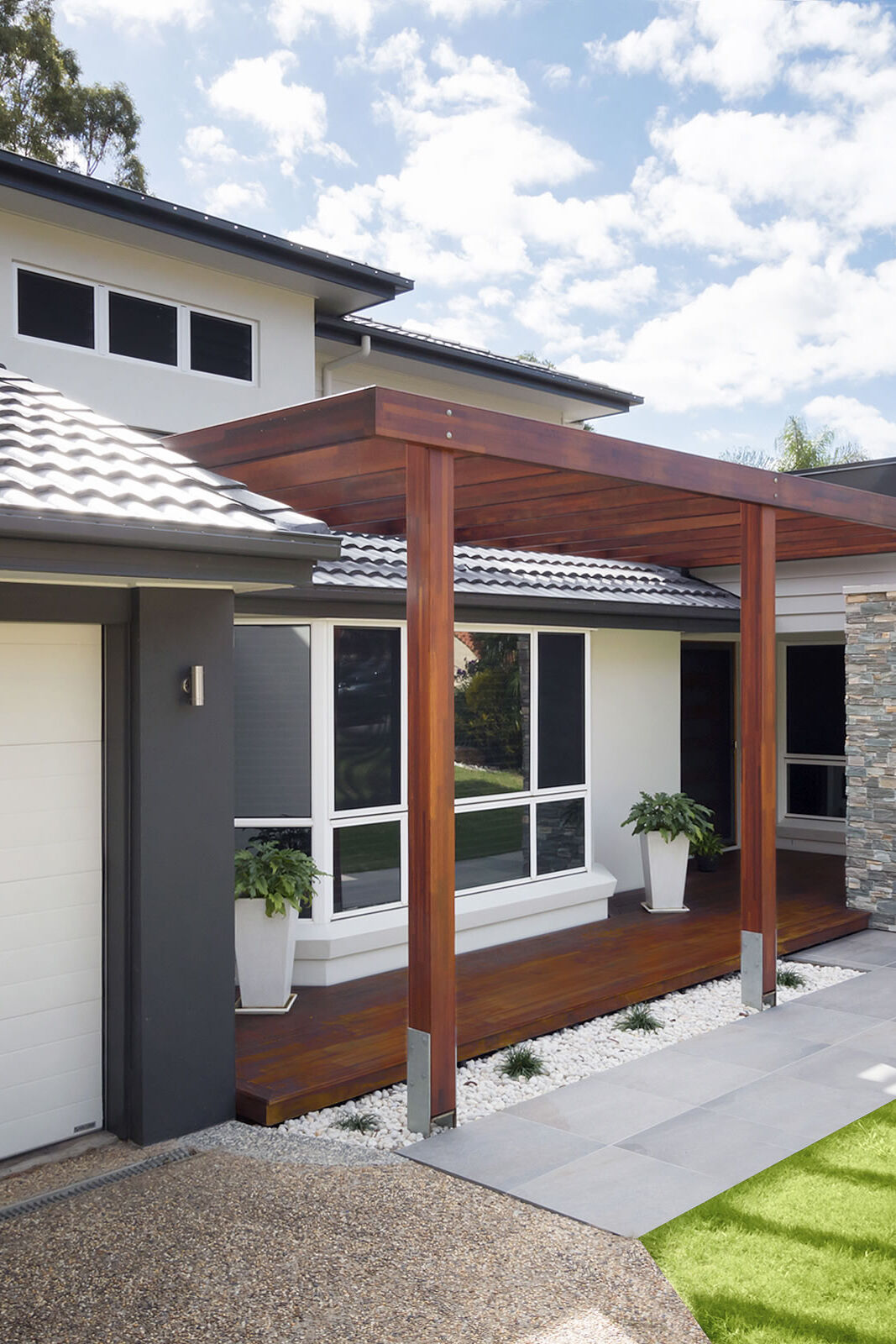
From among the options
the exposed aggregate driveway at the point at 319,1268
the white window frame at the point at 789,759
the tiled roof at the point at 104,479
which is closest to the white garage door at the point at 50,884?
the exposed aggregate driveway at the point at 319,1268

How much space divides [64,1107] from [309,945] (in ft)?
8.47

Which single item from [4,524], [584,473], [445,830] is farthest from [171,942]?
[584,473]

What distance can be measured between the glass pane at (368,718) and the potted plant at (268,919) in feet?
3.04

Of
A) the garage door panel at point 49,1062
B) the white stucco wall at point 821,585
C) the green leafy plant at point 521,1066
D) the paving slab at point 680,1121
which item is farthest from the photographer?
the white stucco wall at point 821,585

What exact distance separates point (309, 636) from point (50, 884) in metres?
3.04

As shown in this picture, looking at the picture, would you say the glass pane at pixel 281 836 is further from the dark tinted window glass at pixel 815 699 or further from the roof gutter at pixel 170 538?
the dark tinted window glass at pixel 815 699

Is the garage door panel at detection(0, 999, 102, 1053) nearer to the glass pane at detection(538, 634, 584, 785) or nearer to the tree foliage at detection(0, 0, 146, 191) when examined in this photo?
the glass pane at detection(538, 634, 584, 785)

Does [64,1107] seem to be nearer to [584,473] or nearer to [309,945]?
[309,945]

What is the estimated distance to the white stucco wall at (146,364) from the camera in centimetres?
988

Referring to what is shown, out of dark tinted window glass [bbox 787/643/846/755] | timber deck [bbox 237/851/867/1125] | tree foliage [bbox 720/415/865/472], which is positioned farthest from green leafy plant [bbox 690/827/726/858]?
tree foliage [bbox 720/415/865/472]

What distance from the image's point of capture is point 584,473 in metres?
6.17

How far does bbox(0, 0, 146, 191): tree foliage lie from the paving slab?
25380 millimetres

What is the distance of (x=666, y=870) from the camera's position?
1052cm

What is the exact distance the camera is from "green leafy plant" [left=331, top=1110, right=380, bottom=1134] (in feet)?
19.2
